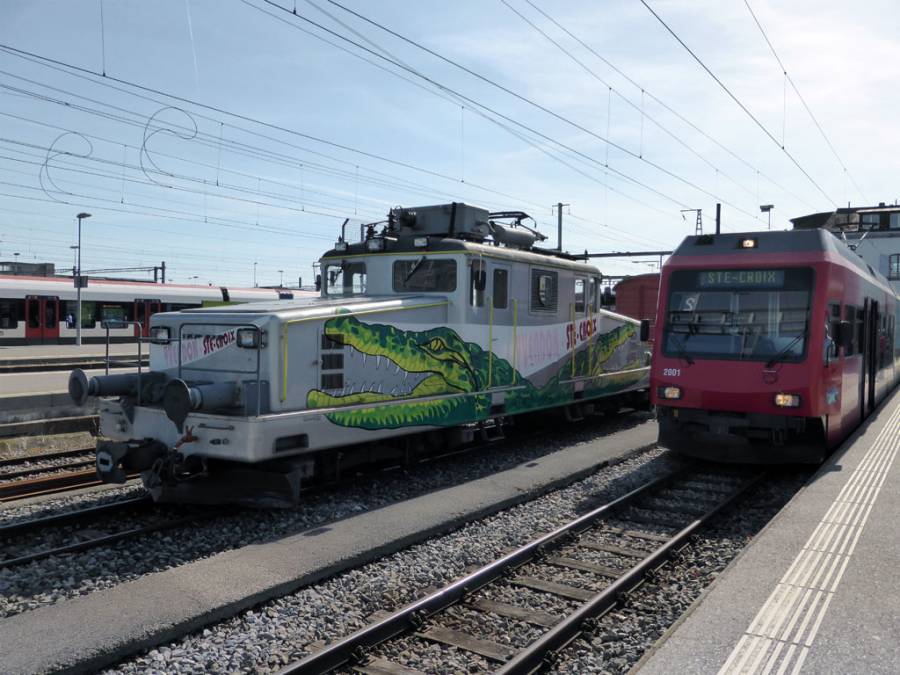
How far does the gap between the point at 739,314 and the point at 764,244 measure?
0.98 m

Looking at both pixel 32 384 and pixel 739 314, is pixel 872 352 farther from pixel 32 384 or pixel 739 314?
pixel 32 384

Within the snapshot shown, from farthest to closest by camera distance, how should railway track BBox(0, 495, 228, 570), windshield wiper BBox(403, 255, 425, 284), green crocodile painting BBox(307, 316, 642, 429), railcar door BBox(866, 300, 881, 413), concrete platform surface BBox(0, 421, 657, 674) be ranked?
railcar door BBox(866, 300, 881, 413) → windshield wiper BBox(403, 255, 425, 284) → green crocodile painting BBox(307, 316, 642, 429) → railway track BBox(0, 495, 228, 570) → concrete platform surface BBox(0, 421, 657, 674)

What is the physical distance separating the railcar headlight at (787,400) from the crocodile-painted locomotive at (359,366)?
11.4 ft

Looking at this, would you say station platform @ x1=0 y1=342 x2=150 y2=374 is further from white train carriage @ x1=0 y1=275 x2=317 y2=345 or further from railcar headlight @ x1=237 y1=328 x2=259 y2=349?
railcar headlight @ x1=237 y1=328 x2=259 y2=349

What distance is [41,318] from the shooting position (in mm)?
28594

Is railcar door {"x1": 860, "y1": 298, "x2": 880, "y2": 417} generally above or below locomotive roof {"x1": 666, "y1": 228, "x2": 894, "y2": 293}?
below

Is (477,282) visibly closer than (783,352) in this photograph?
No

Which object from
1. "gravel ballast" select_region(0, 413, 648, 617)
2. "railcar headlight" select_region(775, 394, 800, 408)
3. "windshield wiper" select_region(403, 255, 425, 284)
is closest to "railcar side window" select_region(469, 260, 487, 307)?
"windshield wiper" select_region(403, 255, 425, 284)

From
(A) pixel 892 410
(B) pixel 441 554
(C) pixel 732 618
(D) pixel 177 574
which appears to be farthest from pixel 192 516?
(A) pixel 892 410

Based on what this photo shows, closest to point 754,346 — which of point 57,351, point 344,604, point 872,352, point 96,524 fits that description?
point 872,352

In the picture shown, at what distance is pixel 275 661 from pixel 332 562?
1.42m

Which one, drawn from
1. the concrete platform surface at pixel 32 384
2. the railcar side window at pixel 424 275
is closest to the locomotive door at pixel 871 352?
the railcar side window at pixel 424 275

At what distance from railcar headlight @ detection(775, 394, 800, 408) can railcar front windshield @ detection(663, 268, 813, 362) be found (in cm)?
44

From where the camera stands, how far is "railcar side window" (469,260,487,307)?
947 cm
